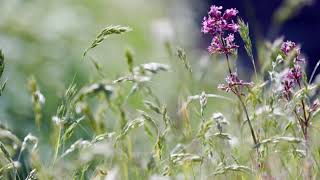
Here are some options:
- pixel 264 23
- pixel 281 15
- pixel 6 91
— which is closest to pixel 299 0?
pixel 281 15

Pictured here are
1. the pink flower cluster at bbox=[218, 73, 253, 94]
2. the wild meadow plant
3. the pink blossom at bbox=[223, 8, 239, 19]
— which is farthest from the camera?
the pink blossom at bbox=[223, 8, 239, 19]

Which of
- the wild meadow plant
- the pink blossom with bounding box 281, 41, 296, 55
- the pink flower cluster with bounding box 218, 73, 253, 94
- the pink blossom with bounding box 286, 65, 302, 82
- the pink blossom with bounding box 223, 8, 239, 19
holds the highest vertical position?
the pink blossom with bounding box 223, 8, 239, 19

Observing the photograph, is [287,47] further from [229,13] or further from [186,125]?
[186,125]

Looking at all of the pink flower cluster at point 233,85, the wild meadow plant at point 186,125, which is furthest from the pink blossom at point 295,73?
the pink flower cluster at point 233,85

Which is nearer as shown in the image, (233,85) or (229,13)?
(233,85)

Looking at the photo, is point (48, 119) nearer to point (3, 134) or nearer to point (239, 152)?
point (239, 152)

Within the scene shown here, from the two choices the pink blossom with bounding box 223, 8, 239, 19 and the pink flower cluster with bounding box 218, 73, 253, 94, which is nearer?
the pink flower cluster with bounding box 218, 73, 253, 94

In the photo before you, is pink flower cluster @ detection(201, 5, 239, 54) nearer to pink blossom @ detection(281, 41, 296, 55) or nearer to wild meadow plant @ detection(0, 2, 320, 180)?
wild meadow plant @ detection(0, 2, 320, 180)

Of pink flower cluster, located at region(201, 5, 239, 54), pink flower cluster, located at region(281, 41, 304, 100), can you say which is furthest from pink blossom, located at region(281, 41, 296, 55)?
pink flower cluster, located at region(201, 5, 239, 54)

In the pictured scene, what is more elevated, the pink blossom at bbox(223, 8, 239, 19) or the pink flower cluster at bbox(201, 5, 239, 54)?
the pink blossom at bbox(223, 8, 239, 19)

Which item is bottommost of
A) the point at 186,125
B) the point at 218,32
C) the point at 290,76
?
the point at 186,125

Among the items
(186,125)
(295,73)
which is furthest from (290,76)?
(186,125)

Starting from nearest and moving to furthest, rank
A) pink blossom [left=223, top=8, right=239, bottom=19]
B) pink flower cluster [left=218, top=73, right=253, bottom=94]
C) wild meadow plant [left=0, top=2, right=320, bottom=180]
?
wild meadow plant [left=0, top=2, right=320, bottom=180], pink flower cluster [left=218, top=73, right=253, bottom=94], pink blossom [left=223, top=8, right=239, bottom=19]

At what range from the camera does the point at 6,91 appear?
158 inches
